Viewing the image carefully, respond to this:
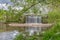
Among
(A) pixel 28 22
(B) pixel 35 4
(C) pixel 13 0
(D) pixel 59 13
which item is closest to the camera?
(C) pixel 13 0

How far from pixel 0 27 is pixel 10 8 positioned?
234 inches

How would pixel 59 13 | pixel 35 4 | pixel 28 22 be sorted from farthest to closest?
pixel 28 22 → pixel 59 13 → pixel 35 4

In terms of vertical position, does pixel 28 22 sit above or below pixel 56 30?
below

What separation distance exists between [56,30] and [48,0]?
1.46 ft

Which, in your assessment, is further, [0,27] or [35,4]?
[0,27]

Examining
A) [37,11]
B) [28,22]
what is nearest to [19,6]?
[37,11]

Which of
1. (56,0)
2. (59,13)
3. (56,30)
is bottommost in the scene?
(56,30)

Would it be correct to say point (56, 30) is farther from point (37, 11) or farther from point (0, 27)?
point (0, 27)

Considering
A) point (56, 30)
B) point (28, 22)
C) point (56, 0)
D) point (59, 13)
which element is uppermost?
point (56, 0)

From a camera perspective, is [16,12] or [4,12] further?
[16,12]

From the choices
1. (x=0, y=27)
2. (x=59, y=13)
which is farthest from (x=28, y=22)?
(x=59, y=13)

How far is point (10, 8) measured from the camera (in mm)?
2734

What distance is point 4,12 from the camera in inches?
104

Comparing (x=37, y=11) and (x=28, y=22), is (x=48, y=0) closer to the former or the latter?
(x=37, y=11)
